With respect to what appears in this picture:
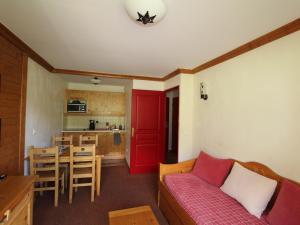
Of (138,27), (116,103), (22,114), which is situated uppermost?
(138,27)

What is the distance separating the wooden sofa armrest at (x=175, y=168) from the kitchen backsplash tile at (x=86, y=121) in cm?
299

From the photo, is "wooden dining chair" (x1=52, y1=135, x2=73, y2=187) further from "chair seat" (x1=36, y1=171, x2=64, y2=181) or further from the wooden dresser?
the wooden dresser

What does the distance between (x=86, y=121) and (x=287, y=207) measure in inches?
198

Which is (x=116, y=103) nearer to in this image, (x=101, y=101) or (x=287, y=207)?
(x=101, y=101)

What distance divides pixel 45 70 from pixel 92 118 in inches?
90.3

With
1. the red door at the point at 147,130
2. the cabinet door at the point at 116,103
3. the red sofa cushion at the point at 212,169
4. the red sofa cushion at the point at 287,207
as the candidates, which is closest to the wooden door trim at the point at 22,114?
the red door at the point at 147,130

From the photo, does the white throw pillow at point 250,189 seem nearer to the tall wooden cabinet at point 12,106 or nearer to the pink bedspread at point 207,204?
the pink bedspread at point 207,204

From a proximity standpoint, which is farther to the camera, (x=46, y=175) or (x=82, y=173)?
(x=82, y=173)

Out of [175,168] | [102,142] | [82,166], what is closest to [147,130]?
[175,168]

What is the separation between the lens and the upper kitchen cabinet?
4895 mm

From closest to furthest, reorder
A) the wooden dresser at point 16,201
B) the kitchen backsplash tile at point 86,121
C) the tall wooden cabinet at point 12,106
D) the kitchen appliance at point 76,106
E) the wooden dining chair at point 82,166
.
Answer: the wooden dresser at point 16,201 → the tall wooden cabinet at point 12,106 → the wooden dining chair at point 82,166 → the kitchen appliance at point 76,106 → the kitchen backsplash tile at point 86,121

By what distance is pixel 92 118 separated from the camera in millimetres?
5219

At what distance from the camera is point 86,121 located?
518cm

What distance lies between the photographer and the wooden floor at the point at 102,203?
7.26ft
